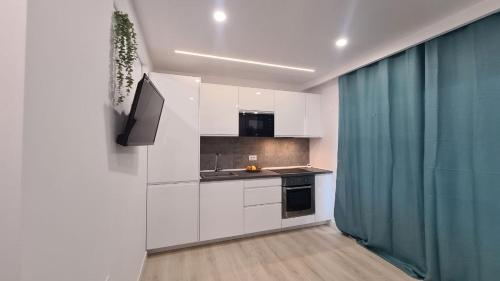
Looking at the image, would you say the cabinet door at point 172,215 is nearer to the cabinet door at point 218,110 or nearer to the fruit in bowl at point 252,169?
the cabinet door at point 218,110

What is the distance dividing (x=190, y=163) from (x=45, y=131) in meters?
2.05

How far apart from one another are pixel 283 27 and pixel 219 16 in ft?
2.05

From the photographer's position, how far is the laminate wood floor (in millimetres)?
2121

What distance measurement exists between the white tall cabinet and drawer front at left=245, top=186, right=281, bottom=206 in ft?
2.40

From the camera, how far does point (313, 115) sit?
11.8ft

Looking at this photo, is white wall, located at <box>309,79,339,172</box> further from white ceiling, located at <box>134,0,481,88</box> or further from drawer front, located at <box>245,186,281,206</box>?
drawer front, located at <box>245,186,281,206</box>

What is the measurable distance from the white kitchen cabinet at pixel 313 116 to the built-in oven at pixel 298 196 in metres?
0.81

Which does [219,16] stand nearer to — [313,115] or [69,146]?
[69,146]

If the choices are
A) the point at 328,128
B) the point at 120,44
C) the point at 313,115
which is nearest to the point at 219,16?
the point at 120,44

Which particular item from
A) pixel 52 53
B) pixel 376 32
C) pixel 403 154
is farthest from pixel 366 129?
pixel 52 53

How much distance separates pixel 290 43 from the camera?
2.30 meters

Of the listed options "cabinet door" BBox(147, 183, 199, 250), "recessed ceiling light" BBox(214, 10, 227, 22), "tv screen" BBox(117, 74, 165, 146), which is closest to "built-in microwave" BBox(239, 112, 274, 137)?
"cabinet door" BBox(147, 183, 199, 250)

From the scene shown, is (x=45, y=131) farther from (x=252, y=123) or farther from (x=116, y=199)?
(x=252, y=123)

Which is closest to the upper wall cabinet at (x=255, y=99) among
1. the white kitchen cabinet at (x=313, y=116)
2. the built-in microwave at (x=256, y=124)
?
the built-in microwave at (x=256, y=124)
